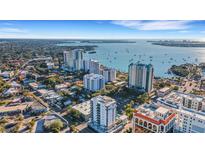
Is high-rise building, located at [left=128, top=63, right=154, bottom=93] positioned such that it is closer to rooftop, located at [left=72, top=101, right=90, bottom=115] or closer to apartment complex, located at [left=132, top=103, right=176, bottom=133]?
rooftop, located at [left=72, top=101, right=90, bottom=115]

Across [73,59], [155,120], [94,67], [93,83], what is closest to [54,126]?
[155,120]

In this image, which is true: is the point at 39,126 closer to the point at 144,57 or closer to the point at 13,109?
the point at 13,109

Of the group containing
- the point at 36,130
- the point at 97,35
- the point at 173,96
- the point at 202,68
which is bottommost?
the point at 36,130

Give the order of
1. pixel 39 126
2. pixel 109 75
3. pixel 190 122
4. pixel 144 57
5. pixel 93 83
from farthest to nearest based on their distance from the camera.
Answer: pixel 144 57 < pixel 109 75 < pixel 93 83 < pixel 39 126 < pixel 190 122
